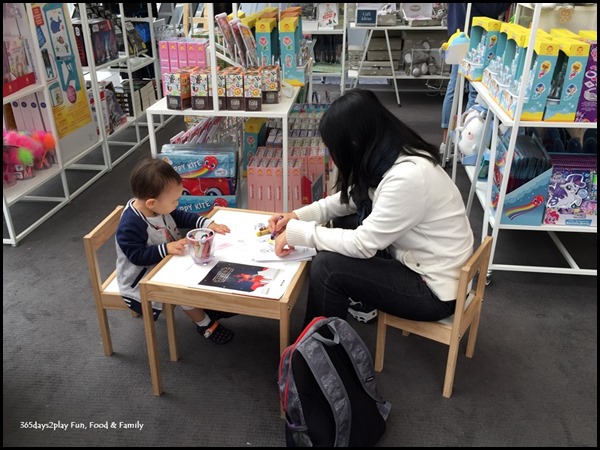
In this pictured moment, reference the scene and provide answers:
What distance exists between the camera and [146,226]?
194cm

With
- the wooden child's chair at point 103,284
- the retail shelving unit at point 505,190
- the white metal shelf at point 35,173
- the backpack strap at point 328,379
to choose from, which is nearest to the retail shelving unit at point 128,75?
the white metal shelf at point 35,173

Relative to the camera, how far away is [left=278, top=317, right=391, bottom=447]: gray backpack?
1.61 metres

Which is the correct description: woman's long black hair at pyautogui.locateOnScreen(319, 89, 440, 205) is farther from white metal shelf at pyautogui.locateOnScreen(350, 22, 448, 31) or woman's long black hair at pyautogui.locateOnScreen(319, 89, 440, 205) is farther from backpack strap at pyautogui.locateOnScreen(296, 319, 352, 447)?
white metal shelf at pyautogui.locateOnScreen(350, 22, 448, 31)

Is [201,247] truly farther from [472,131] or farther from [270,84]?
[472,131]

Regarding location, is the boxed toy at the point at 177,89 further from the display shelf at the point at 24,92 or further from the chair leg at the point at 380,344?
the chair leg at the point at 380,344

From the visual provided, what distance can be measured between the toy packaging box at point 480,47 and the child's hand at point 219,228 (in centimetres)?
192

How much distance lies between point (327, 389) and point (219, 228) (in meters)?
0.72

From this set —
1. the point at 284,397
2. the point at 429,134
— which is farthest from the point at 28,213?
the point at 429,134

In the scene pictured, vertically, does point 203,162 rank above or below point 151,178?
below

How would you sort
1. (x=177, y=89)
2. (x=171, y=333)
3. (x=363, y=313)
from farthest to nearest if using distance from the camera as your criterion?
1. (x=177, y=89)
2. (x=363, y=313)
3. (x=171, y=333)

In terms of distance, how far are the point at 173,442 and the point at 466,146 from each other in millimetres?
2304

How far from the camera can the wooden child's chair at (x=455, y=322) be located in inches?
66.0

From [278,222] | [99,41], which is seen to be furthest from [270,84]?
[99,41]

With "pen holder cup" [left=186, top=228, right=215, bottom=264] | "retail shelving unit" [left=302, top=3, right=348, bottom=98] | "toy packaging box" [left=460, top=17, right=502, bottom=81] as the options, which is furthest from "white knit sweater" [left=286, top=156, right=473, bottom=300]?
"retail shelving unit" [left=302, top=3, right=348, bottom=98]
